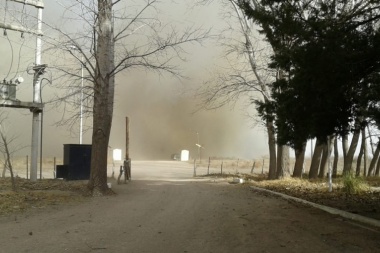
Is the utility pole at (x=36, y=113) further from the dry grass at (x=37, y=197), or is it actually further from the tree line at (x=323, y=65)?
the tree line at (x=323, y=65)

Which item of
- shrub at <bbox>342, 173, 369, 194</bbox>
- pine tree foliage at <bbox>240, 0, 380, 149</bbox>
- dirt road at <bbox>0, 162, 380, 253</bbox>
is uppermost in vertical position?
pine tree foliage at <bbox>240, 0, 380, 149</bbox>

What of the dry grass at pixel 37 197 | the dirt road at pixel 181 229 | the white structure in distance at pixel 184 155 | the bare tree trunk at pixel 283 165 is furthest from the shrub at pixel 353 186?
the white structure in distance at pixel 184 155

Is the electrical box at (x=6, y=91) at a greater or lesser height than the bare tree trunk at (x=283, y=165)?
greater

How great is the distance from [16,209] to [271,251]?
7223mm

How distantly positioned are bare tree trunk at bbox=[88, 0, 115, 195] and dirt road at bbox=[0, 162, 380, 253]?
8.88 ft

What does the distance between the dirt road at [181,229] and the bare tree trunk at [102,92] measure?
2707 millimetres

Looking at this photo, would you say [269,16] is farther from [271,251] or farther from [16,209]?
[16,209]

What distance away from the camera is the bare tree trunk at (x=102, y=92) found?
1521 cm

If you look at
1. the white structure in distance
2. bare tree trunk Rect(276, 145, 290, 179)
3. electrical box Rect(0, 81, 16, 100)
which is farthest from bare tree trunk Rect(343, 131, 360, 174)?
the white structure in distance

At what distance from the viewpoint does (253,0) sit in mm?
13367

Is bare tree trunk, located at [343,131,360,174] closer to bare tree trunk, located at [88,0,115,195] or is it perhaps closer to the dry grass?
bare tree trunk, located at [88,0,115,195]

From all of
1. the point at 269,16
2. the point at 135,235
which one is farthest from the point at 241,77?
the point at 135,235

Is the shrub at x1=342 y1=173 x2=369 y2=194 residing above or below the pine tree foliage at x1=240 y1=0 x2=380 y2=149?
below

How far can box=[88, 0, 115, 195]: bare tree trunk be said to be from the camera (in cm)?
1521
